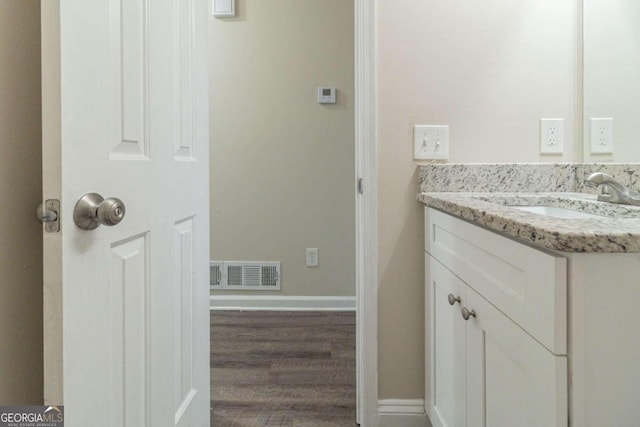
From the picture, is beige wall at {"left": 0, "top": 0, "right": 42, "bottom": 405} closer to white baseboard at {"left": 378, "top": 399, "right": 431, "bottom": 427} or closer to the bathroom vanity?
the bathroom vanity

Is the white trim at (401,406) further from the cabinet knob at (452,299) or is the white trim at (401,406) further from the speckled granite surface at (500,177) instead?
the speckled granite surface at (500,177)

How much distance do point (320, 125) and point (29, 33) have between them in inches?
91.5

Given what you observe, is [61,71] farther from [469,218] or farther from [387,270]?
[387,270]

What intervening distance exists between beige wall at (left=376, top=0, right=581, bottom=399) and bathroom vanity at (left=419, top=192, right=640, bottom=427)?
41 cm

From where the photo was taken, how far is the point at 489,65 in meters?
1.54


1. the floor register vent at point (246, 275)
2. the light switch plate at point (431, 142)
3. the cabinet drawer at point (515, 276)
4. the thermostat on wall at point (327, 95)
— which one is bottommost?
the floor register vent at point (246, 275)

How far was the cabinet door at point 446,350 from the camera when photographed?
1.12m

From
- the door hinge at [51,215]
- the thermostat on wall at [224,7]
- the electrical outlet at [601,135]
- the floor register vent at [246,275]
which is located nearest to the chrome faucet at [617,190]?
the electrical outlet at [601,135]

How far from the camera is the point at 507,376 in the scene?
823mm

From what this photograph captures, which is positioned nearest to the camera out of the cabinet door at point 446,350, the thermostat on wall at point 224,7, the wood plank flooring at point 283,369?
the cabinet door at point 446,350

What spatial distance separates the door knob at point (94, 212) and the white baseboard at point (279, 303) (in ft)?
7.88

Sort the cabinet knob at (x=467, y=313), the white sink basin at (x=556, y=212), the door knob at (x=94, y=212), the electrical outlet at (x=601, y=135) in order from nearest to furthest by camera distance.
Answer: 1. the door knob at (x=94, y=212)
2. the cabinet knob at (x=467, y=313)
3. the white sink basin at (x=556, y=212)
4. the electrical outlet at (x=601, y=135)

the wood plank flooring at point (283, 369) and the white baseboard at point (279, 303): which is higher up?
the white baseboard at point (279, 303)

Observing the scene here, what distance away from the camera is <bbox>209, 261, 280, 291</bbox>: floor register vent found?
3.08 metres
